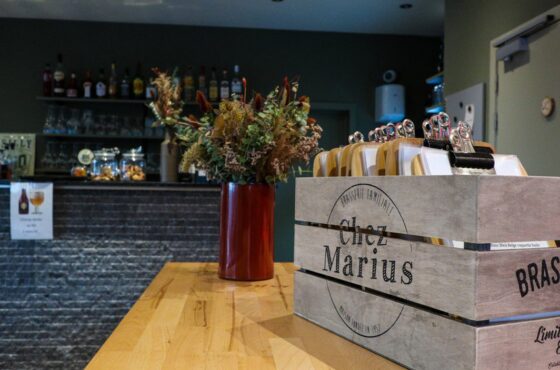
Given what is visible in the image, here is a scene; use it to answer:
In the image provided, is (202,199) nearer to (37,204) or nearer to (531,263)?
(37,204)

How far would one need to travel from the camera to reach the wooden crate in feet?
1.82

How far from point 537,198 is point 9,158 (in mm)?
5523

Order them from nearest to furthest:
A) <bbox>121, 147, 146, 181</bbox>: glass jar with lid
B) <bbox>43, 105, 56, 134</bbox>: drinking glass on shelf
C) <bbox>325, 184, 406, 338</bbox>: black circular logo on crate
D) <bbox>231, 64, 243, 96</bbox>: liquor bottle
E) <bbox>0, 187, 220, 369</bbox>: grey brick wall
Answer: <bbox>325, 184, 406, 338</bbox>: black circular logo on crate, <bbox>0, 187, 220, 369</bbox>: grey brick wall, <bbox>121, 147, 146, 181</bbox>: glass jar with lid, <bbox>43, 105, 56, 134</bbox>: drinking glass on shelf, <bbox>231, 64, 243, 96</bbox>: liquor bottle

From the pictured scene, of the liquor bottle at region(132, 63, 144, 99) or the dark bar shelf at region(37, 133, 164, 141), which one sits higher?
the liquor bottle at region(132, 63, 144, 99)

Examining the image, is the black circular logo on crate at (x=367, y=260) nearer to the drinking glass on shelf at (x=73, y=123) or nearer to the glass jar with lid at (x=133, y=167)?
the glass jar with lid at (x=133, y=167)

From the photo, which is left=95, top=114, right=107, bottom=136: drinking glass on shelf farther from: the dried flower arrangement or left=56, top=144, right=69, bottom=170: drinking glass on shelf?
the dried flower arrangement

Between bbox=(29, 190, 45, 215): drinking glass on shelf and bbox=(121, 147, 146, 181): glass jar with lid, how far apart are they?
1.87ft

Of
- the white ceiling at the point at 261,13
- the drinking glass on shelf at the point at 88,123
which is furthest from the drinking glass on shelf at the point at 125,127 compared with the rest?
the white ceiling at the point at 261,13

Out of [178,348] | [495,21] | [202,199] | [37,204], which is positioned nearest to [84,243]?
[37,204]

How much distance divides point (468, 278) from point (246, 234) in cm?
80

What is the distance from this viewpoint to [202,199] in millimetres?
2850

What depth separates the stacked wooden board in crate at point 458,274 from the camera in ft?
1.82

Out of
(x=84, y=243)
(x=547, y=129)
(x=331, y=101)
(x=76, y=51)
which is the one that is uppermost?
(x=76, y=51)

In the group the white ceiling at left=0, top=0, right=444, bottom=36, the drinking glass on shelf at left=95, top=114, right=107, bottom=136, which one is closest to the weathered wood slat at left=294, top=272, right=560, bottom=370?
the white ceiling at left=0, top=0, right=444, bottom=36
